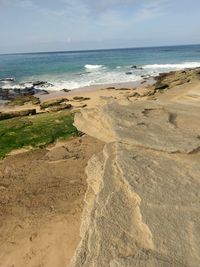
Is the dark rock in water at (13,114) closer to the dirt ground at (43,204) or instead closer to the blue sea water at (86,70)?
the dirt ground at (43,204)

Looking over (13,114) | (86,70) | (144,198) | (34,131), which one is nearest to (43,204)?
(144,198)

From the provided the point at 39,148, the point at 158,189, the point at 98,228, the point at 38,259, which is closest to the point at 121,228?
the point at 98,228

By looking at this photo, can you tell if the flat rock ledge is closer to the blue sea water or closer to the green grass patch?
the green grass patch

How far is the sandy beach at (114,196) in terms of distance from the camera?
4.42 m

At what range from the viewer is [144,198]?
5070 millimetres

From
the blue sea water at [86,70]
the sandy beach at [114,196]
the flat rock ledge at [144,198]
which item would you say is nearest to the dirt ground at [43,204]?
the sandy beach at [114,196]

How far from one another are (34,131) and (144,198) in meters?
6.75

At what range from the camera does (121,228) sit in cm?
473

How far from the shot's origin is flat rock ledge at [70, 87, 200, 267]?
4.27m

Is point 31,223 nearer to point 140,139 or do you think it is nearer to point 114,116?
point 140,139

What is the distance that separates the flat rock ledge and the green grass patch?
123 inches

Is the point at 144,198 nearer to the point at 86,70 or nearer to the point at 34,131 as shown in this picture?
the point at 34,131

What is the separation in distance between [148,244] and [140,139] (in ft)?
9.11

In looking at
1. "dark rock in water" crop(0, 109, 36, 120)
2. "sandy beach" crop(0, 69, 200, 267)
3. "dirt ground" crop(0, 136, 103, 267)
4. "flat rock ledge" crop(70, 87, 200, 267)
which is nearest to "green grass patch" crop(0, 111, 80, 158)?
"dirt ground" crop(0, 136, 103, 267)
